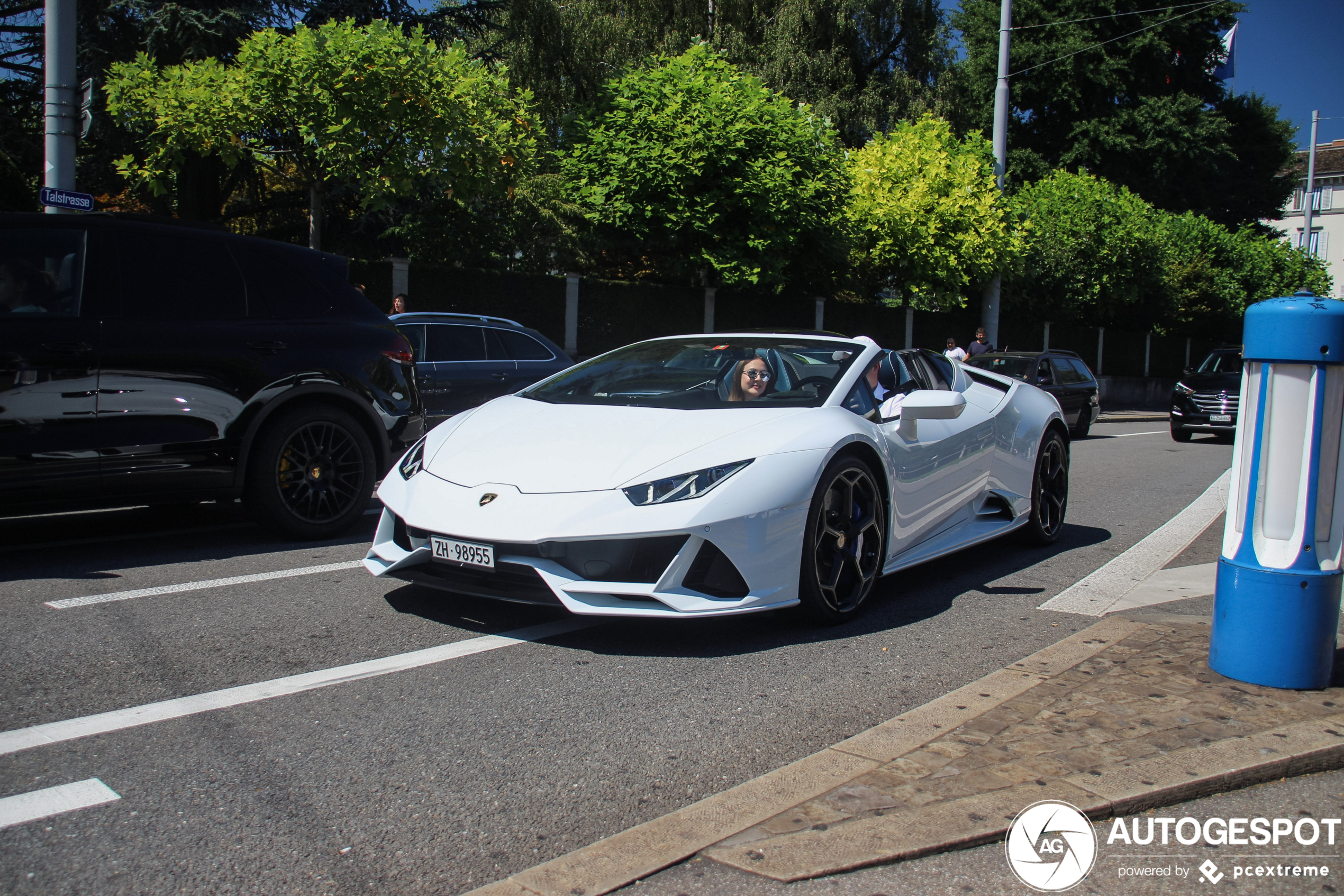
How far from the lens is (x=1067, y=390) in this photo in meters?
18.4

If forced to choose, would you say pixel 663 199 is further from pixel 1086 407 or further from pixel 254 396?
pixel 254 396

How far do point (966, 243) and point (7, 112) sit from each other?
19349 millimetres

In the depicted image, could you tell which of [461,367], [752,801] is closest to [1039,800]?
[752,801]

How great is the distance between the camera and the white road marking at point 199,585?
486cm

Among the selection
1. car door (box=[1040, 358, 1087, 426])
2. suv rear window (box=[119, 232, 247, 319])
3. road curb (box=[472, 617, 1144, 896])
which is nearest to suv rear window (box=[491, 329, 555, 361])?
suv rear window (box=[119, 232, 247, 319])

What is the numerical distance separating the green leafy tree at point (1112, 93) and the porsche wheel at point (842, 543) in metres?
39.0

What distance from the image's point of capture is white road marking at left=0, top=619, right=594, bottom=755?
329cm

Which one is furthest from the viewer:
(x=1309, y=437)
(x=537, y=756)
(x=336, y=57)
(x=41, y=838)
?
(x=336, y=57)

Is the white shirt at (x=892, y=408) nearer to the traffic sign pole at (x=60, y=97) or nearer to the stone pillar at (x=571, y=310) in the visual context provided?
the traffic sign pole at (x=60, y=97)

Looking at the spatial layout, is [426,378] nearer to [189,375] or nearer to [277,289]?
[277,289]

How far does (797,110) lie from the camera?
75.5 ft

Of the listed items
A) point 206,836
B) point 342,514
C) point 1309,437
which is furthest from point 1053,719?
point 342,514

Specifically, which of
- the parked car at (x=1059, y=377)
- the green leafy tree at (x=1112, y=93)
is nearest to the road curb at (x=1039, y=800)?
the parked car at (x=1059, y=377)

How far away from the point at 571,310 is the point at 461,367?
31.5 feet
